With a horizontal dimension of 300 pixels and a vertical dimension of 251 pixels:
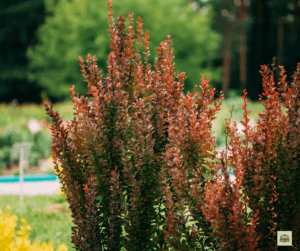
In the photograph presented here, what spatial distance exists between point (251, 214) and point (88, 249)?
126 centimetres

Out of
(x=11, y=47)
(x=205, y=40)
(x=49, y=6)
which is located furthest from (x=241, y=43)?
(x=11, y=47)

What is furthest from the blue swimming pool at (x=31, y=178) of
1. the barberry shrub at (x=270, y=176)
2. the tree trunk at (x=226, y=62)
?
the tree trunk at (x=226, y=62)

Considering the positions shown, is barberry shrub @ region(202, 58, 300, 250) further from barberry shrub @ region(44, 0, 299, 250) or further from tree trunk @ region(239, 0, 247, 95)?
tree trunk @ region(239, 0, 247, 95)

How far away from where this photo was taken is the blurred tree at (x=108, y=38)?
77.3ft

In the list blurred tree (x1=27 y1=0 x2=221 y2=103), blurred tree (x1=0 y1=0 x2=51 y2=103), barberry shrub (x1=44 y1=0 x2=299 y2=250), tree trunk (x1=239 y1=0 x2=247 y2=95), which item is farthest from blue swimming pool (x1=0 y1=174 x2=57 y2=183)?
blurred tree (x1=0 y1=0 x2=51 y2=103)

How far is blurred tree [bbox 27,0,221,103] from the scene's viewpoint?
2355cm

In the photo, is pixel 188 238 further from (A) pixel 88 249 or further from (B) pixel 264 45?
(B) pixel 264 45

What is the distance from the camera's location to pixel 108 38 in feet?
78.4

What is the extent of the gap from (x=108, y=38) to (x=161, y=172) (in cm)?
2237

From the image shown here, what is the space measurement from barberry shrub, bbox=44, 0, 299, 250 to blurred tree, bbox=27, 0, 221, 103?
20.4m

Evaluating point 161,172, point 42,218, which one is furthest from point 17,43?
point 161,172

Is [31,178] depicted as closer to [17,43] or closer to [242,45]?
[242,45]

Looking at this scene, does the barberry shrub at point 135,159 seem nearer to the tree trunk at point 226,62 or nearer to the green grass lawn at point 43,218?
the green grass lawn at point 43,218

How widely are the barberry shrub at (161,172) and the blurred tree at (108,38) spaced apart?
2043cm
